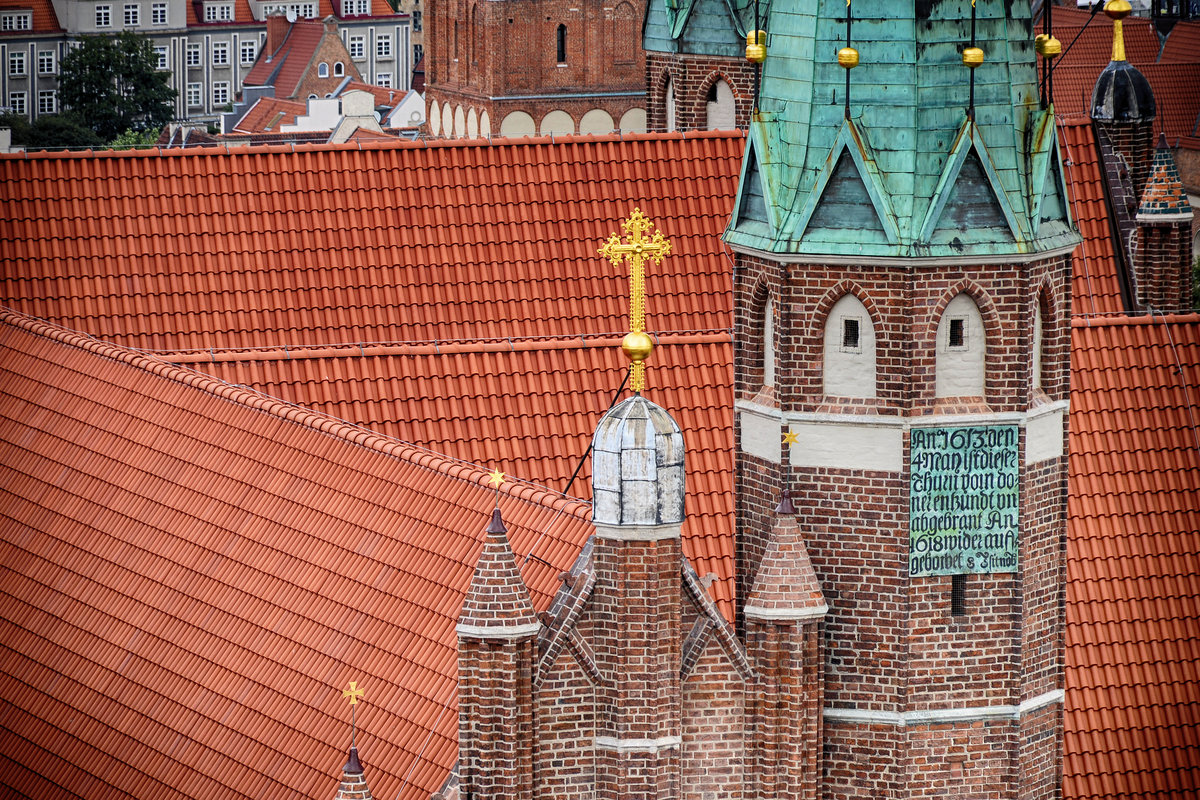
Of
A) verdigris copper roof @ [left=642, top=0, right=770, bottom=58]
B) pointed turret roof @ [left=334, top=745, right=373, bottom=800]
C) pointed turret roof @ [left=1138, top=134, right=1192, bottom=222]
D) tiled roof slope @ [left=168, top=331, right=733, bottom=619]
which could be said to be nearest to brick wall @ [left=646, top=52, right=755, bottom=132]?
verdigris copper roof @ [left=642, top=0, right=770, bottom=58]

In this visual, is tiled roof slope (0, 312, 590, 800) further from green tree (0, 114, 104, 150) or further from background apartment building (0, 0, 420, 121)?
background apartment building (0, 0, 420, 121)

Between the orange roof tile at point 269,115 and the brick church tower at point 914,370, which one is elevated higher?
the brick church tower at point 914,370

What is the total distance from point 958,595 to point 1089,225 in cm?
1516

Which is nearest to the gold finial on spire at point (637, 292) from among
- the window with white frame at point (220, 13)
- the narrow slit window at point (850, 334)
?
the narrow slit window at point (850, 334)

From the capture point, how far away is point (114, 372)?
2838 centimetres

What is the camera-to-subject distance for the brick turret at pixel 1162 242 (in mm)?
32844

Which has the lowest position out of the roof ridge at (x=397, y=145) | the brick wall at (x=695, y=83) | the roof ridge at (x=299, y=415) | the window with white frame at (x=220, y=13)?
Result: the roof ridge at (x=299, y=415)

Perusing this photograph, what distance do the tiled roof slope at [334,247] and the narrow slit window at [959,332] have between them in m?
12.2

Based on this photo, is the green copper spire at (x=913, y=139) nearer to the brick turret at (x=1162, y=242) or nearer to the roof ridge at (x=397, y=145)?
the roof ridge at (x=397, y=145)

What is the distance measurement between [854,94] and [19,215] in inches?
575

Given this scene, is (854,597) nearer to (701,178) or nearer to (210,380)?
(210,380)

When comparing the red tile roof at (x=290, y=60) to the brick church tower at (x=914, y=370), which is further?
the red tile roof at (x=290, y=60)

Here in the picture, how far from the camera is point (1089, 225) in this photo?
1342 inches

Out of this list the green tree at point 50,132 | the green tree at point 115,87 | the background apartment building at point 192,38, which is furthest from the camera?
the background apartment building at point 192,38
